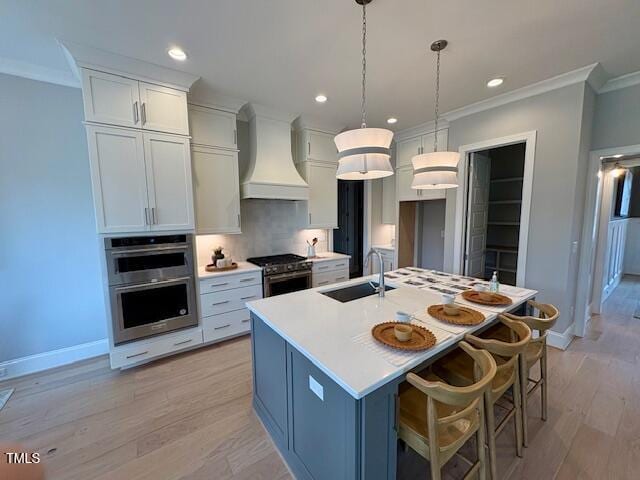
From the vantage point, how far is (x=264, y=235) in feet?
12.7

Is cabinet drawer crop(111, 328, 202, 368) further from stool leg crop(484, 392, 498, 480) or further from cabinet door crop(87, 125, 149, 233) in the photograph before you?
stool leg crop(484, 392, 498, 480)

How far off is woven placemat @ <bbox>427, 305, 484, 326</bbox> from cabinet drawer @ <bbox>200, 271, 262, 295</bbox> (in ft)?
6.83

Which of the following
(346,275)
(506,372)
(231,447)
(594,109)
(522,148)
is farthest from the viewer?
(522,148)

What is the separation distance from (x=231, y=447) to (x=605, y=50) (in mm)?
4284

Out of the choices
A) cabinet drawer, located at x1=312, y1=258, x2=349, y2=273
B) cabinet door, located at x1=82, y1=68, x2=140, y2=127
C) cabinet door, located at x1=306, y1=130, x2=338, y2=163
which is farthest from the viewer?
cabinet door, located at x1=306, y1=130, x2=338, y2=163

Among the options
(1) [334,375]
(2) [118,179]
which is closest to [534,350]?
(1) [334,375]

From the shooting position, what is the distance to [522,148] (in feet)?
14.7

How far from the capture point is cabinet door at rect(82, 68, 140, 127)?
7.28ft

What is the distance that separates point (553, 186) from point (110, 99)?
442 centimetres

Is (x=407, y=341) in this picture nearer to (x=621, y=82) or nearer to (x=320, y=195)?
(x=320, y=195)

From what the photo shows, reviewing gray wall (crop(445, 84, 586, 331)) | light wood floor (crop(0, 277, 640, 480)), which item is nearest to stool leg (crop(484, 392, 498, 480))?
light wood floor (crop(0, 277, 640, 480))

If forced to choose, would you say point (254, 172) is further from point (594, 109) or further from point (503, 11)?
point (594, 109)

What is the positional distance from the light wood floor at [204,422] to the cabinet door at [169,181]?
1.50 metres

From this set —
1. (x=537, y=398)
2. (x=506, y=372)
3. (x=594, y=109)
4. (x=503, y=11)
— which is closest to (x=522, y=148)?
(x=594, y=109)
